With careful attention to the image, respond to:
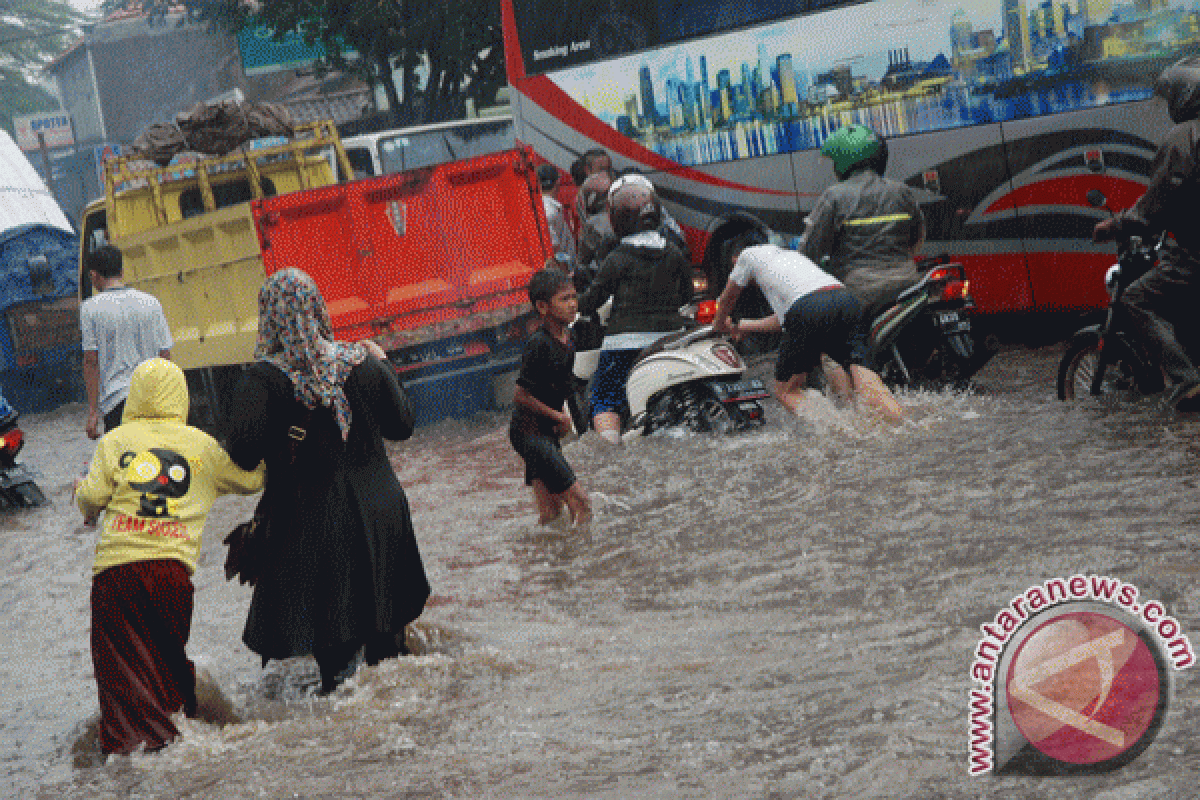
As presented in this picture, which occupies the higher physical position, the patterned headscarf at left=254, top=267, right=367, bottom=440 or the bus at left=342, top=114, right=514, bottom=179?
the bus at left=342, top=114, right=514, bottom=179

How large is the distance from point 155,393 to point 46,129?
53788 mm

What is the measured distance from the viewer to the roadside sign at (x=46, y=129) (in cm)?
5469

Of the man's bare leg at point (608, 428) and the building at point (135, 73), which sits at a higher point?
the building at point (135, 73)

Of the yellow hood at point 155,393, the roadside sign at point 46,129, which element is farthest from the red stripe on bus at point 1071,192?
the roadside sign at point 46,129

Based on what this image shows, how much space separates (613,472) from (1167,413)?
9.38 ft

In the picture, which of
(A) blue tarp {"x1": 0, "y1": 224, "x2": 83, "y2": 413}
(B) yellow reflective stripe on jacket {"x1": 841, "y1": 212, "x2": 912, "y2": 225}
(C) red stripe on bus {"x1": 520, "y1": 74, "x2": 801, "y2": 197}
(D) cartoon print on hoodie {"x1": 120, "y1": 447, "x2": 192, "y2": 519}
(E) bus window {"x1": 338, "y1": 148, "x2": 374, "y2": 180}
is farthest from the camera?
(A) blue tarp {"x1": 0, "y1": 224, "x2": 83, "y2": 413}

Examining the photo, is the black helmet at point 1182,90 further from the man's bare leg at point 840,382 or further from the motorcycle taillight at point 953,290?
the man's bare leg at point 840,382

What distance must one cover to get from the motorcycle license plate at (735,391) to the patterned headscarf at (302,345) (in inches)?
154

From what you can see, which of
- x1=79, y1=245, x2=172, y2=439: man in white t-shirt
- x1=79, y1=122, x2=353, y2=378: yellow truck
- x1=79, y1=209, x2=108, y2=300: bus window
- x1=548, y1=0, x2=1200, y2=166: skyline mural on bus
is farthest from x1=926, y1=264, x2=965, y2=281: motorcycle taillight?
x1=79, y1=209, x2=108, y2=300: bus window

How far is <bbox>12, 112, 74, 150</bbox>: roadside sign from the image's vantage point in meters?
54.7

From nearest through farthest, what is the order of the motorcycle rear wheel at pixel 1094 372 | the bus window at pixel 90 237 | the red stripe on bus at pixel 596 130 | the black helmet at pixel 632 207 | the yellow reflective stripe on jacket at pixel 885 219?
1. the motorcycle rear wheel at pixel 1094 372
2. the black helmet at pixel 632 207
3. the yellow reflective stripe on jacket at pixel 885 219
4. the red stripe on bus at pixel 596 130
5. the bus window at pixel 90 237

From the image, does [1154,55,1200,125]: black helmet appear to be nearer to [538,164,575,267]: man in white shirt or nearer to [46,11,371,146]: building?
[538,164,575,267]: man in white shirt

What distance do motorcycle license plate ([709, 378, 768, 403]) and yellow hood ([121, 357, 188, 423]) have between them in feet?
13.1

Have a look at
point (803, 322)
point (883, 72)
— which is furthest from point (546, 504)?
point (883, 72)
